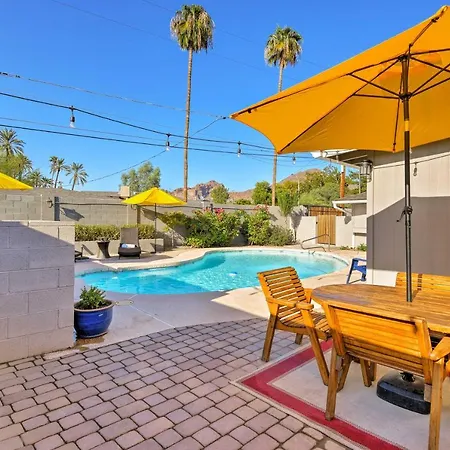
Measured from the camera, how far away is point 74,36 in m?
12.3

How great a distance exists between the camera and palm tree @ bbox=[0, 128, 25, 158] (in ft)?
119

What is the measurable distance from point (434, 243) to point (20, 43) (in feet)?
45.1

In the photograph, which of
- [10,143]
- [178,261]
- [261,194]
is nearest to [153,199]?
[178,261]

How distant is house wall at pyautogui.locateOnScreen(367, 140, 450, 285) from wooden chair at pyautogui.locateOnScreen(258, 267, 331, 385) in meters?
2.16

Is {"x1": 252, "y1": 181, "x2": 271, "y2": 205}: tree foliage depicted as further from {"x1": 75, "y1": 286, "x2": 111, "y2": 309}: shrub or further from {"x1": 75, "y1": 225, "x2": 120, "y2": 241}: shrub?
{"x1": 75, "y1": 286, "x2": 111, "y2": 309}: shrub

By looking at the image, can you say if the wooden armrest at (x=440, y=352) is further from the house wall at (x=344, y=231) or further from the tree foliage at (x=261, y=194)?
the tree foliage at (x=261, y=194)

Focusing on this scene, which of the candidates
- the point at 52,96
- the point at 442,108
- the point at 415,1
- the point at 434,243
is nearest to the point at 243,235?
the point at 52,96

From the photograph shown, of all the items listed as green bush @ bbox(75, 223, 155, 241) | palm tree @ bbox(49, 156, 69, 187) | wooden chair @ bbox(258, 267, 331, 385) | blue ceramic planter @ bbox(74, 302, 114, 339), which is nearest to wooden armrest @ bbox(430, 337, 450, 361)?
wooden chair @ bbox(258, 267, 331, 385)

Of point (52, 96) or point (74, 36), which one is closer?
point (52, 96)

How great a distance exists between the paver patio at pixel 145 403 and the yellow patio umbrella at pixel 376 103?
155cm

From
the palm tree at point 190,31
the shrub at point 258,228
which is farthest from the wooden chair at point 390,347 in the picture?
the palm tree at point 190,31

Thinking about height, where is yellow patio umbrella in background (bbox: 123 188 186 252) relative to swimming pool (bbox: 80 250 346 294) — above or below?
above

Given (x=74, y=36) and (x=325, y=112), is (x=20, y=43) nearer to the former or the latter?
(x=74, y=36)

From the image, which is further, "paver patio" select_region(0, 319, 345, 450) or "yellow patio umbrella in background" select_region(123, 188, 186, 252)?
"yellow patio umbrella in background" select_region(123, 188, 186, 252)
